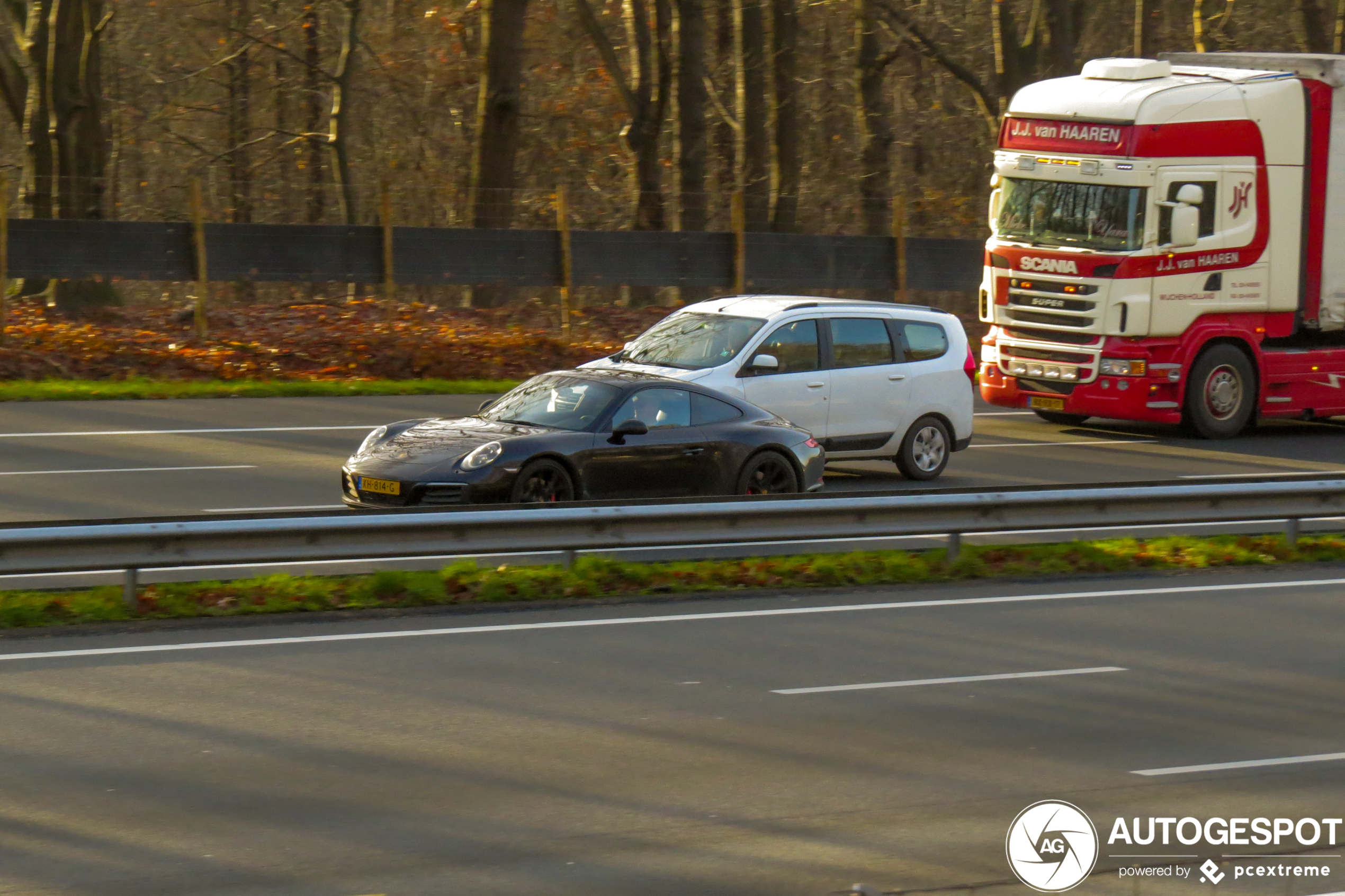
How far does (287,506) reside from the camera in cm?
1366

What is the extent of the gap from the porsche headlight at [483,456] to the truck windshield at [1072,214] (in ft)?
33.0

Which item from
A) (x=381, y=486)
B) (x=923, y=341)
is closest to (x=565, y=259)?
(x=923, y=341)

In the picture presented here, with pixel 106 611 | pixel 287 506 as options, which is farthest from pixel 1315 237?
pixel 106 611

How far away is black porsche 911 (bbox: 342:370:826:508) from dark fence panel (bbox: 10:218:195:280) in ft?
37.2

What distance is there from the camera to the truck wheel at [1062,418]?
21.9m

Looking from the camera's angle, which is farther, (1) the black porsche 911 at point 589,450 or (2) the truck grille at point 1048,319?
(2) the truck grille at point 1048,319

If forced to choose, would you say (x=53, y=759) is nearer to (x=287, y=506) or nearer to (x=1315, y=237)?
(x=287, y=506)

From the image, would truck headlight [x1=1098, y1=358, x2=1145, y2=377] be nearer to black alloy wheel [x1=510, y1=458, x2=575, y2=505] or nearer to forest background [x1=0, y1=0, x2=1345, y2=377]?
forest background [x1=0, y1=0, x2=1345, y2=377]

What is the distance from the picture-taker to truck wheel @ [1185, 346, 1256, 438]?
2006 centimetres

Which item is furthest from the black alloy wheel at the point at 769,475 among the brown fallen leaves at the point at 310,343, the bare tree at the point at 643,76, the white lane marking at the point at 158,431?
the bare tree at the point at 643,76

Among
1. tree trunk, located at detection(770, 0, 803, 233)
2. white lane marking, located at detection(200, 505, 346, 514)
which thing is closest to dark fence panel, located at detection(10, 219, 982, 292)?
tree trunk, located at detection(770, 0, 803, 233)

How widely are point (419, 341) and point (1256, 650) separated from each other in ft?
53.4

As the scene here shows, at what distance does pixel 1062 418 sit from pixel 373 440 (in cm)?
1241

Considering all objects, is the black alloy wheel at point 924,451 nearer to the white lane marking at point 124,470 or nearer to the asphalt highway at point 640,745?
the asphalt highway at point 640,745
